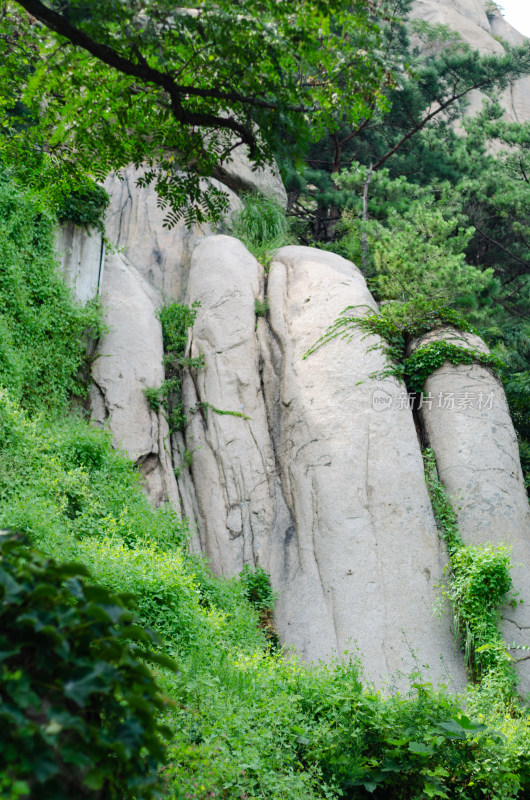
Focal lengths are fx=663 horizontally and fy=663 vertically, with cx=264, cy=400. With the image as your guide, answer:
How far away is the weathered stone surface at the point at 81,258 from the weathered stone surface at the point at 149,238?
5.11 feet

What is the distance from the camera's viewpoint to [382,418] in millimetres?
10852

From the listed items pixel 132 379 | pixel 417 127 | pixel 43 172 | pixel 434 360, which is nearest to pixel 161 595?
pixel 43 172

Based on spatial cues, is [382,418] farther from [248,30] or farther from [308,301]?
[248,30]

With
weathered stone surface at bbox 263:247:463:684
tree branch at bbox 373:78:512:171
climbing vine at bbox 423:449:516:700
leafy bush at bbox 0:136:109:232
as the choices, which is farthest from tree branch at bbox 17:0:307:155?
tree branch at bbox 373:78:512:171

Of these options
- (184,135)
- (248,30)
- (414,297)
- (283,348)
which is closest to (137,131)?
(184,135)

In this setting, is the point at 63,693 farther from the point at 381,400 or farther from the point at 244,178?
the point at 244,178

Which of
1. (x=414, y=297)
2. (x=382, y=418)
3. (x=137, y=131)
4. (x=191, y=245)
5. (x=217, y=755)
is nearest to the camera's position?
(x=217, y=755)

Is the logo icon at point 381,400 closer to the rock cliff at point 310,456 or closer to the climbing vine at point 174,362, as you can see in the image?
the rock cliff at point 310,456

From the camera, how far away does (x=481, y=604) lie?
9062 millimetres

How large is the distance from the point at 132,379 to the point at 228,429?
1.88 metres

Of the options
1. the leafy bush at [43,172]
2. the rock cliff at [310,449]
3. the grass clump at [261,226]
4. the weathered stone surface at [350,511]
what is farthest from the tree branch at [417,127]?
the leafy bush at [43,172]

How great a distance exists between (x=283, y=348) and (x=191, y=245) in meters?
→ 3.90

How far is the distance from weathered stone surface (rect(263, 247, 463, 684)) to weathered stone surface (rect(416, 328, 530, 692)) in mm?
500

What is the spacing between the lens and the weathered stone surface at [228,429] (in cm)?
1089
